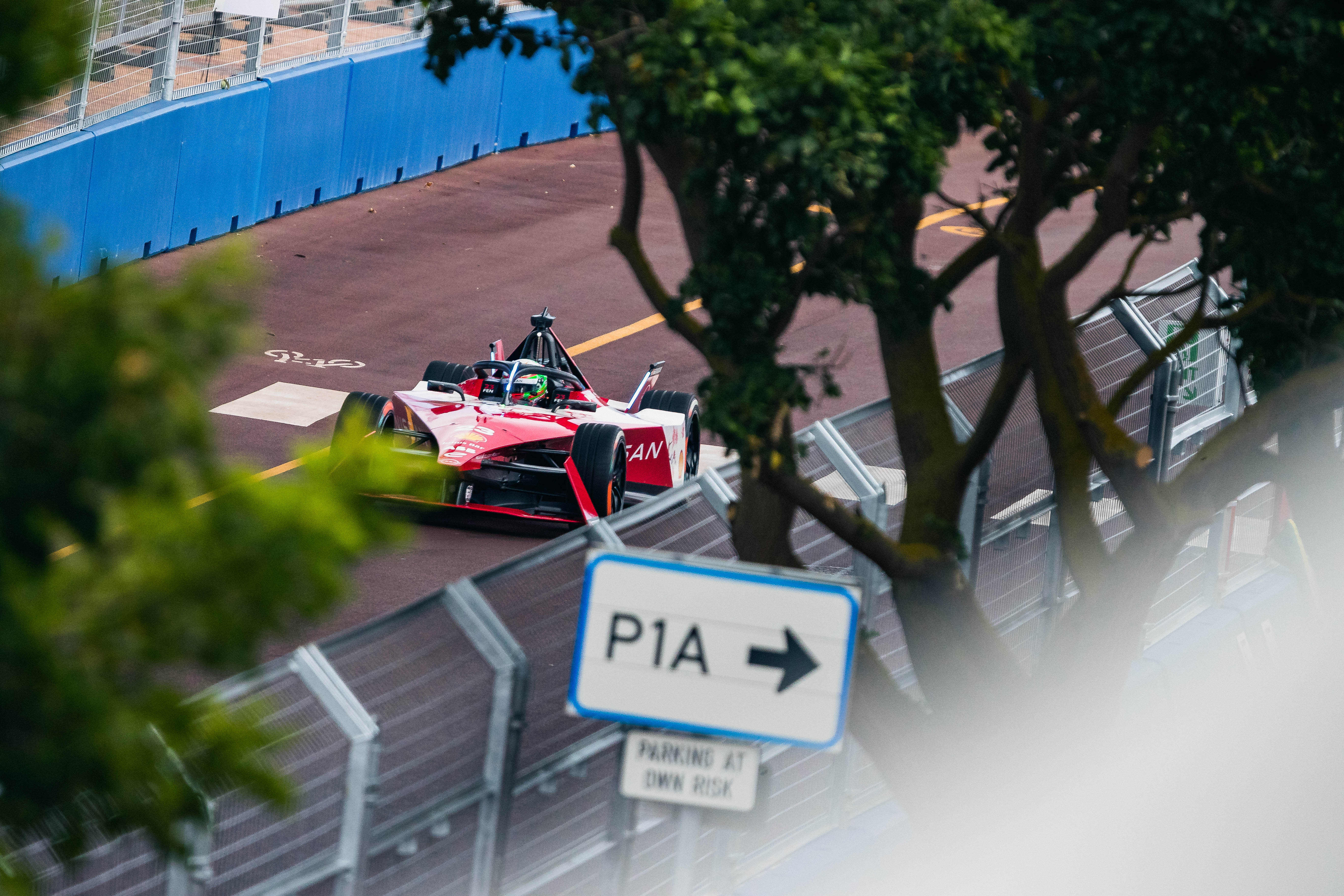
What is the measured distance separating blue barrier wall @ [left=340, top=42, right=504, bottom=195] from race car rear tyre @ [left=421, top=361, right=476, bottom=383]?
32.3ft

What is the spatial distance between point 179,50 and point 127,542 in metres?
18.6

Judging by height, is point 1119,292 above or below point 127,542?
below

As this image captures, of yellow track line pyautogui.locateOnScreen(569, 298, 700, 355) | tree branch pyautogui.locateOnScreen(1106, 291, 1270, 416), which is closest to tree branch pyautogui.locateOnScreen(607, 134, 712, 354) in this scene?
tree branch pyautogui.locateOnScreen(1106, 291, 1270, 416)

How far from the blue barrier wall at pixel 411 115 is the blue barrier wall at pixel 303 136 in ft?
0.77

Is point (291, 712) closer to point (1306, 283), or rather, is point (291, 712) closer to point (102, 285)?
point (102, 285)

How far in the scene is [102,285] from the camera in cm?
223

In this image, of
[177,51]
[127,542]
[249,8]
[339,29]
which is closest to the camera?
[127,542]

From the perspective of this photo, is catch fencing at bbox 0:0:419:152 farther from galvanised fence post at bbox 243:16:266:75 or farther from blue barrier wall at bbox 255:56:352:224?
blue barrier wall at bbox 255:56:352:224

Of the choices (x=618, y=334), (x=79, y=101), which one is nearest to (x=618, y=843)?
(x=618, y=334)

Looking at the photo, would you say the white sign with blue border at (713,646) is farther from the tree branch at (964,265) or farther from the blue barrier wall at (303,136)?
the blue barrier wall at (303,136)

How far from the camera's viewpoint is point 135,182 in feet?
60.8

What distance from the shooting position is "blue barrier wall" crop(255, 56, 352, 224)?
2092cm

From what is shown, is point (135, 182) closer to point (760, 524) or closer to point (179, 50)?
point (179, 50)

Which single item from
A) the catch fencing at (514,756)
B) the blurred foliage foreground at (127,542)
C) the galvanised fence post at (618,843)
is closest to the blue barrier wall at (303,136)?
the catch fencing at (514,756)
